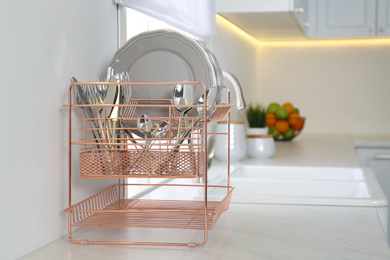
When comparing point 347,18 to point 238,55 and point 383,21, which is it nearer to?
point 383,21

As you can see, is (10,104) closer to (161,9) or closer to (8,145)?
(8,145)

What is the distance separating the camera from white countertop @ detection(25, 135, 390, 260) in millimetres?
748

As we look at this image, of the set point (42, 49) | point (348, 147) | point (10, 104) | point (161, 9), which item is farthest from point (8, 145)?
point (348, 147)

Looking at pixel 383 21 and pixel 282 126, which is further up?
pixel 383 21

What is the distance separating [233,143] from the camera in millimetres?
1954

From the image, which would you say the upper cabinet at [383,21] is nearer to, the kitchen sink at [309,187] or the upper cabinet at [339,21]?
the upper cabinet at [339,21]

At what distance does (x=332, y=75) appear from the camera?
3344 mm

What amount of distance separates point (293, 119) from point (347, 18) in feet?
2.44

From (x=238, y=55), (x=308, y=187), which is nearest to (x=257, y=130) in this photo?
(x=238, y=55)

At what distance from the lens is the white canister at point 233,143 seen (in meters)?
1.92

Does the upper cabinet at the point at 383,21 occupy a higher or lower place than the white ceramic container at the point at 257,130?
higher

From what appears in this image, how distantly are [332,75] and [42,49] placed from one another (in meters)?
2.83

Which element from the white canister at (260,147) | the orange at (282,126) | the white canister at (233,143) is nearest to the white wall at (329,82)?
the orange at (282,126)

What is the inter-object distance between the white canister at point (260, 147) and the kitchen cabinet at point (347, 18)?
1.12 m
